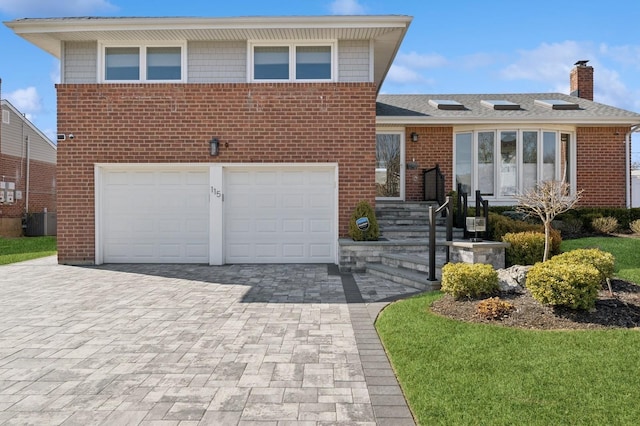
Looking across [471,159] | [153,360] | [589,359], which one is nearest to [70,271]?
[153,360]

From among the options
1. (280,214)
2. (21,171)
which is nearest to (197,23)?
(280,214)

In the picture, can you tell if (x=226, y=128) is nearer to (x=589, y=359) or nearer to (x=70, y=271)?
(x=70, y=271)

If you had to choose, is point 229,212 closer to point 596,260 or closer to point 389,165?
point 389,165

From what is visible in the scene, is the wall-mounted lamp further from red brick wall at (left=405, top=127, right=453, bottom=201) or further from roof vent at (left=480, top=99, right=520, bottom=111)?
roof vent at (left=480, top=99, right=520, bottom=111)

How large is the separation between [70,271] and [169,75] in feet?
16.6

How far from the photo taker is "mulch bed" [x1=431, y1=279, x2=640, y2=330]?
186 inches

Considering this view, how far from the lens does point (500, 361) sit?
12.6ft

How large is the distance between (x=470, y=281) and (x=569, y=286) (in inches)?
46.4

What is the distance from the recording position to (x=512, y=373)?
142 inches

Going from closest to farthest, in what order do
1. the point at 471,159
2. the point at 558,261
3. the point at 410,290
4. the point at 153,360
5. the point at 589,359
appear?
the point at 589,359 → the point at 153,360 → the point at 558,261 → the point at 410,290 → the point at 471,159

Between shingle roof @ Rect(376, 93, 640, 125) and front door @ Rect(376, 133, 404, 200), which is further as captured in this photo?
front door @ Rect(376, 133, 404, 200)

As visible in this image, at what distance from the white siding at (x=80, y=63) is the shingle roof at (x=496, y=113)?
7670mm

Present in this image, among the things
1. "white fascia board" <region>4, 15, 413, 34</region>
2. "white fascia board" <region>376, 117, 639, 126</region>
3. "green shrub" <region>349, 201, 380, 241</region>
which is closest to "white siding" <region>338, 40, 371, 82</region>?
"white fascia board" <region>4, 15, 413, 34</region>

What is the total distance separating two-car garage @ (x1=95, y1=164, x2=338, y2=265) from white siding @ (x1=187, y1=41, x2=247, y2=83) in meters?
2.23
